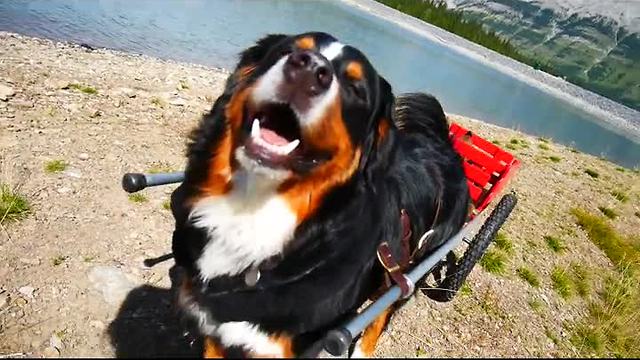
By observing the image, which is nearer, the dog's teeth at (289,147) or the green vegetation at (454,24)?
the dog's teeth at (289,147)

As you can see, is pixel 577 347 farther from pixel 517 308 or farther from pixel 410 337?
pixel 410 337

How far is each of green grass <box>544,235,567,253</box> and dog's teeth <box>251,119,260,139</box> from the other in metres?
6.27

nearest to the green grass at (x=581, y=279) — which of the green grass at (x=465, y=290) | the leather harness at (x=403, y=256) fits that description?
the green grass at (x=465, y=290)

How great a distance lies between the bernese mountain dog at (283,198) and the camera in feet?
8.59

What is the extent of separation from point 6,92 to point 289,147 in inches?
260

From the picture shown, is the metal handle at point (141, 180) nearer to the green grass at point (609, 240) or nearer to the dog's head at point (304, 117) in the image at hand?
the dog's head at point (304, 117)

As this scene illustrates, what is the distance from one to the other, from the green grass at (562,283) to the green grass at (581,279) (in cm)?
11

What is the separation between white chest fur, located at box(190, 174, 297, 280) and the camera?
2746mm

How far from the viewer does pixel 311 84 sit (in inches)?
100

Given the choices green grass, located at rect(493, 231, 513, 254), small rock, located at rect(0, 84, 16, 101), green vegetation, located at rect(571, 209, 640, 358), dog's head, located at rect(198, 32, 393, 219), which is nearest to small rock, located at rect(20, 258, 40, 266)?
dog's head, located at rect(198, 32, 393, 219)

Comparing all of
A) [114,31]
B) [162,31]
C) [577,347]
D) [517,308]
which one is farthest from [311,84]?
Result: [162,31]

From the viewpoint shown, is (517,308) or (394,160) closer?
(394,160)

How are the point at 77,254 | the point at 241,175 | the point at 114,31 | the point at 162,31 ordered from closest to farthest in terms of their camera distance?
the point at 241,175 → the point at 77,254 → the point at 114,31 → the point at 162,31

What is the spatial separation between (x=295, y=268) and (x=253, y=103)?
2.90 ft
